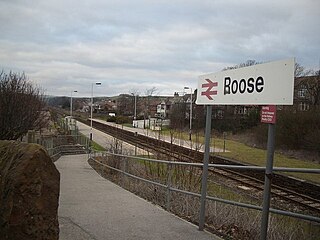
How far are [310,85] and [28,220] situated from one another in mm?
45420

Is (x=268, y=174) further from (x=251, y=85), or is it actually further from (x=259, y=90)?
(x=251, y=85)

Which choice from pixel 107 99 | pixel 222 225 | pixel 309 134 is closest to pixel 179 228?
pixel 222 225

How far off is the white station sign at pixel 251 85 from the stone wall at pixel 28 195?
2218 mm

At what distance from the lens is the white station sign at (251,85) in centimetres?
381

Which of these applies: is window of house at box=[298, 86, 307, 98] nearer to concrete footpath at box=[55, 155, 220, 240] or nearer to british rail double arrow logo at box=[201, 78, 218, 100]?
concrete footpath at box=[55, 155, 220, 240]

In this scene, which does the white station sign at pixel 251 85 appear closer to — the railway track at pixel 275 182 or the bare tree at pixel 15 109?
the railway track at pixel 275 182

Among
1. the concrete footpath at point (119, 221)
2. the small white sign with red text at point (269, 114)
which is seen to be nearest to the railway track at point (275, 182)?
the concrete footpath at point (119, 221)

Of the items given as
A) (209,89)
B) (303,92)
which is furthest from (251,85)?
(303,92)

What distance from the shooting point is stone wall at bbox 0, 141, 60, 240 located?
377 centimetres

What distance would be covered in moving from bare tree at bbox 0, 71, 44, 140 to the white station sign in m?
20.6

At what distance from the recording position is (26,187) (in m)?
3.81

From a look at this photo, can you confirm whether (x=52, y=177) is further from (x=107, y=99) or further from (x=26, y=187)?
(x=107, y=99)

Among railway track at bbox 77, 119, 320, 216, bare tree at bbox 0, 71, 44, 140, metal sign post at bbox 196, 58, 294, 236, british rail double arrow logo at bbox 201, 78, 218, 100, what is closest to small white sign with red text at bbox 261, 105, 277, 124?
metal sign post at bbox 196, 58, 294, 236

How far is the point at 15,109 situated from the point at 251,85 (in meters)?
23.8
